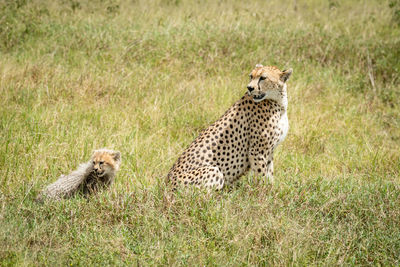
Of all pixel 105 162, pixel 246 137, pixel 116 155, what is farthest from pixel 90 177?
pixel 246 137

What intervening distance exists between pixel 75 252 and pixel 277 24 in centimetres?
577

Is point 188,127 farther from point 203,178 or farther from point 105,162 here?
point 203,178

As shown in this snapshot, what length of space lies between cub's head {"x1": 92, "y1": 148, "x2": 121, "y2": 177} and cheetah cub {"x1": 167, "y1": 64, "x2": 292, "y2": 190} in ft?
1.61

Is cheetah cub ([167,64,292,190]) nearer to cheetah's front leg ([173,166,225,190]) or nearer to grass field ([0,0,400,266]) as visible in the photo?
cheetah's front leg ([173,166,225,190])

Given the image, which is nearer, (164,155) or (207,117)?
(164,155)

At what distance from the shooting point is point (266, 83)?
4.04 metres

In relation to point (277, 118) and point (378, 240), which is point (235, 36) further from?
point (378, 240)


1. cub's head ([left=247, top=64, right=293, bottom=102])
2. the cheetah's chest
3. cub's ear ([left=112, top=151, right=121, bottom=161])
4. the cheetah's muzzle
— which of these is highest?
cub's head ([left=247, top=64, right=293, bottom=102])

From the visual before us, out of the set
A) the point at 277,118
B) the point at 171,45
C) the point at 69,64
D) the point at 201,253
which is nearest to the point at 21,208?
the point at 201,253

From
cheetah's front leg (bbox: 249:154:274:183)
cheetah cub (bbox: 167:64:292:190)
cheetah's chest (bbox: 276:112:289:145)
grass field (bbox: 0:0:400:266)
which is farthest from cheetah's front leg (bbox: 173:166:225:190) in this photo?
cheetah's chest (bbox: 276:112:289:145)

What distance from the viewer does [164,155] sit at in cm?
478

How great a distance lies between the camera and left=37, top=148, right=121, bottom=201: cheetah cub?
397 cm

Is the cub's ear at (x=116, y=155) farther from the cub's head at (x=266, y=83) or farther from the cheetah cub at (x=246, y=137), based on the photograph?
the cub's head at (x=266, y=83)

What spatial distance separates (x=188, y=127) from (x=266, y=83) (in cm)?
156
